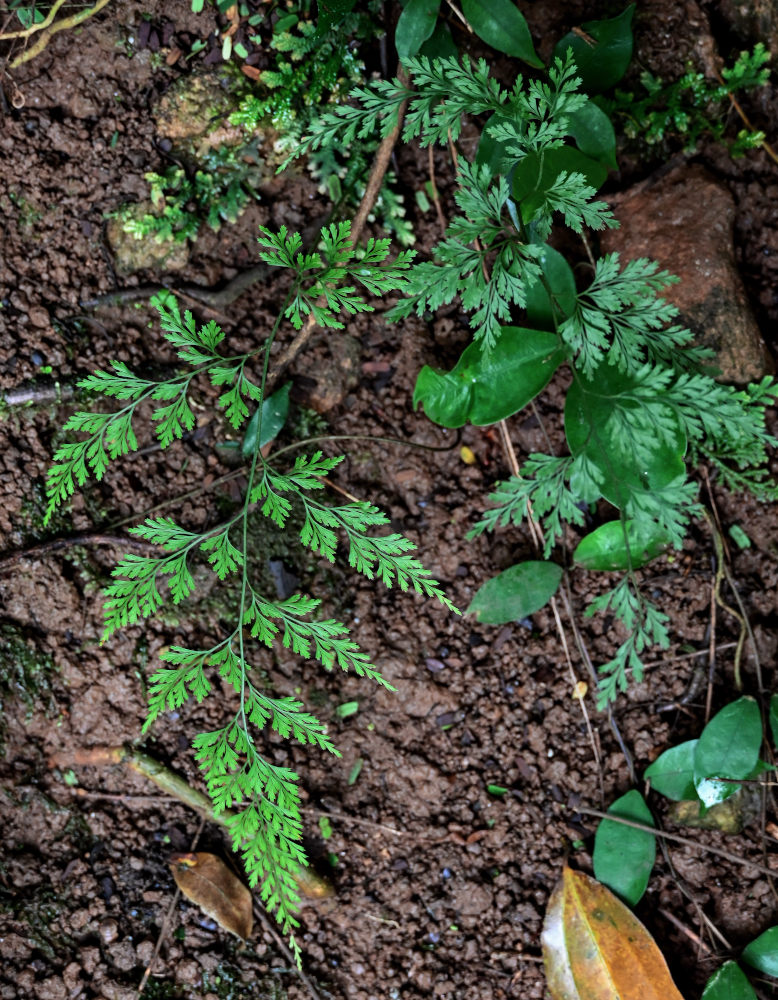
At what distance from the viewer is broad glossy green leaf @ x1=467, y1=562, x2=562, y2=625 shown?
2689 millimetres

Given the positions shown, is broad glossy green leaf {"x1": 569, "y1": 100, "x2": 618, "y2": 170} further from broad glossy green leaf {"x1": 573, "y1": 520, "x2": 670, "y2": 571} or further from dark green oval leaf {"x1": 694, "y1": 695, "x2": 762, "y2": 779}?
dark green oval leaf {"x1": 694, "y1": 695, "x2": 762, "y2": 779}

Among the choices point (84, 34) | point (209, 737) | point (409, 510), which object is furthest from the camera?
point (409, 510)

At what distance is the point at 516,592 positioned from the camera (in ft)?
8.82

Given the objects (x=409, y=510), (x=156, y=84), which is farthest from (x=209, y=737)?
(x=156, y=84)

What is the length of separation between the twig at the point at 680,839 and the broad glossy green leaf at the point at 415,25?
96.9 inches

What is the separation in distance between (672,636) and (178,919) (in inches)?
75.4

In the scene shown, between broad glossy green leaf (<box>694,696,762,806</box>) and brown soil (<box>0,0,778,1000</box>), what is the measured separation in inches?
5.0

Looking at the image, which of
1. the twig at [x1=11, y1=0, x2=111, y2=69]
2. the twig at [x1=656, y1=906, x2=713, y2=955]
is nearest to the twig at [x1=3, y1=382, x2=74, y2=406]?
the twig at [x1=11, y1=0, x2=111, y2=69]

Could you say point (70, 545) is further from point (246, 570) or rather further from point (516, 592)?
point (516, 592)

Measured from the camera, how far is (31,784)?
104 inches

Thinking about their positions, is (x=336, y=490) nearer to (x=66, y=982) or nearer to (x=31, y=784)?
(x=31, y=784)

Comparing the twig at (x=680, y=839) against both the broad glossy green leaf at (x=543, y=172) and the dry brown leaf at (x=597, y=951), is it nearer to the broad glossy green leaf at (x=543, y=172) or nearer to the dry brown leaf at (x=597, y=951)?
the dry brown leaf at (x=597, y=951)

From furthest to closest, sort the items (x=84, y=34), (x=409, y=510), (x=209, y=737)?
(x=409, y=510) < (x=84, y=34) < (x=209, y=737)

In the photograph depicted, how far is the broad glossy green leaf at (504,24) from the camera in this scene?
2.35 m
